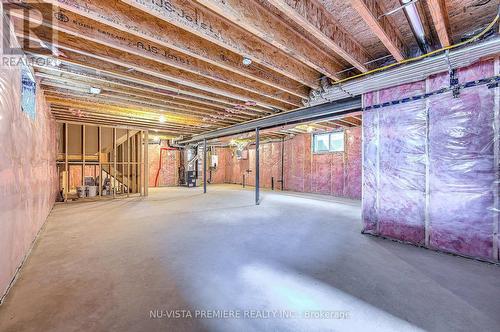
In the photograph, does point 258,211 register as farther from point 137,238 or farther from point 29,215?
point 29,215

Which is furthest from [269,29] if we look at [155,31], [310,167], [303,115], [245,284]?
[310,167]

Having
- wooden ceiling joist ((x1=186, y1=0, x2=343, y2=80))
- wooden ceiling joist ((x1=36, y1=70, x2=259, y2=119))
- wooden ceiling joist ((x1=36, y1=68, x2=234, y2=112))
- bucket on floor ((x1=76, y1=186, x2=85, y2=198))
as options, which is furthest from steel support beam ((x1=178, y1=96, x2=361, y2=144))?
bucket on floor ((x1=76, y1=186, x2=85, y2=198))

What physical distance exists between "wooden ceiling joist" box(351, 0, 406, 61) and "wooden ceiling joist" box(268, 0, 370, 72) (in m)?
0.33

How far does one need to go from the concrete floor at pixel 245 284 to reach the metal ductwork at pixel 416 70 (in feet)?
6.88

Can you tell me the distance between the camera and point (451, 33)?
226 centimetres

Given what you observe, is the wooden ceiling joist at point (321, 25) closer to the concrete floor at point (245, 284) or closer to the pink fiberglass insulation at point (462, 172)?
the pink fiberglass insulation at point (462, 172)

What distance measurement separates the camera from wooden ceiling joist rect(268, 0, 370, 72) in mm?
1729

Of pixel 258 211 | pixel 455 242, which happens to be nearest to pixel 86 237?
pixel 258 211

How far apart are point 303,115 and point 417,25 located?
2.34 meters

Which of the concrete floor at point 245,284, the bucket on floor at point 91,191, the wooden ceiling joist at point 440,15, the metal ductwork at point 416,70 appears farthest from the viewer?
the bucket on floor at point 91,191

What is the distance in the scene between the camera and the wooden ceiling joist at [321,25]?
5.67 feet

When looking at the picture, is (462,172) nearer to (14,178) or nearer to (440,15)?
(440,15)

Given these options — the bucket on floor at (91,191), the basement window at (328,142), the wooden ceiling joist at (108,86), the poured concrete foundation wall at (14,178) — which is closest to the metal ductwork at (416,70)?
the wooden ceiling joist at (108,86)

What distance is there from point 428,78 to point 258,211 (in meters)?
3.63
